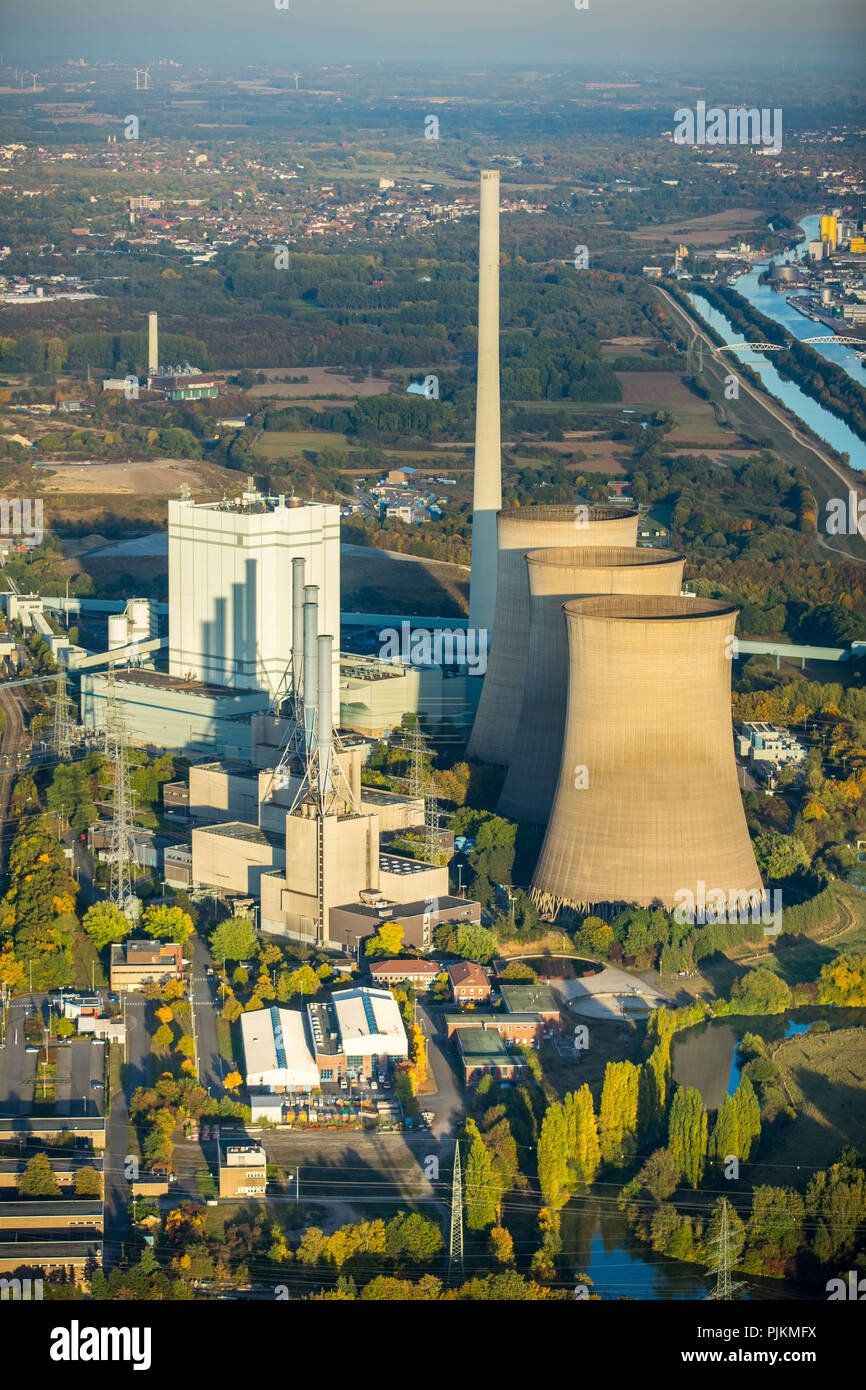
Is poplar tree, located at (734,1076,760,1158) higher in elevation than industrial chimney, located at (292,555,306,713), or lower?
lower

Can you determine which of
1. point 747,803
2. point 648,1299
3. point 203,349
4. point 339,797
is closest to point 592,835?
point 339,797

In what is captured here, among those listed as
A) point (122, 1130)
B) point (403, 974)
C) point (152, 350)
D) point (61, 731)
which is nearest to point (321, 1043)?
point (403, 974)

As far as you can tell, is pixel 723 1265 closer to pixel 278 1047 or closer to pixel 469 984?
pixel 278 1047

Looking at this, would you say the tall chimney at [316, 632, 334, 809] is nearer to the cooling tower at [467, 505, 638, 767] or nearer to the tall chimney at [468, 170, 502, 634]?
the cooling tower at [467, 505, 638, 767]

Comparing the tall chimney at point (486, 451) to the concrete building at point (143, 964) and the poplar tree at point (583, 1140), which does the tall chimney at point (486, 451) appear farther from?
the poplar tree at point (583, 1140)

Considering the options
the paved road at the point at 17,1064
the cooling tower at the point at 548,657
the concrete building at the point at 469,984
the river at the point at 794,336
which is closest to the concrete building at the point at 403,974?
the concrete building at the point at 469,984

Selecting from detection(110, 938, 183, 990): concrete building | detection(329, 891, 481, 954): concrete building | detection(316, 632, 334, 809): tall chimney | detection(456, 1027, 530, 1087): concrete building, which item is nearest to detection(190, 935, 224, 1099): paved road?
detection(110, 938, 183, 990): concrete building

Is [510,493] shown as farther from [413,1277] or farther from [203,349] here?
[413,1277]
